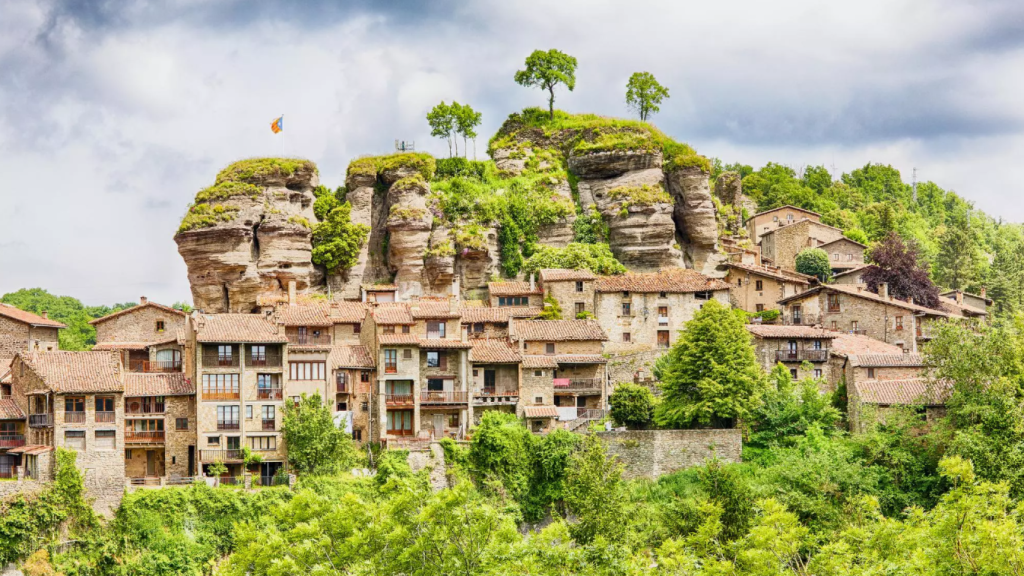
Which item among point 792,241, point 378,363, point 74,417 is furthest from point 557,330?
point 792,241

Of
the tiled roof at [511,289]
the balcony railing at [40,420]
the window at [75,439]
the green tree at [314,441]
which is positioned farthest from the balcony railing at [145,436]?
the tiled roof at [511,289]

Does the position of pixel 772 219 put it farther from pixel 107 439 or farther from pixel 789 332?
pixel 107 439

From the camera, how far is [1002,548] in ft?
110

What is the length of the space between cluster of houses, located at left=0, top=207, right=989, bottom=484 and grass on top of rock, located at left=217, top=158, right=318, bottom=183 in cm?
966

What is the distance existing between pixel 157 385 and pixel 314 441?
28.8 ft

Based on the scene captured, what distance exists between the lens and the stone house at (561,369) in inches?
2586

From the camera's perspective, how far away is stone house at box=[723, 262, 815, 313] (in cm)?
8112

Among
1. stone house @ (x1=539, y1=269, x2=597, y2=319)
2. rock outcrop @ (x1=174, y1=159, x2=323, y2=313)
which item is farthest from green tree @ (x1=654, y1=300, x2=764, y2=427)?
rock outcrop @ (x1=174, y1=159, x2=323, y2=313)

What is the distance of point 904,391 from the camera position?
60.3 m

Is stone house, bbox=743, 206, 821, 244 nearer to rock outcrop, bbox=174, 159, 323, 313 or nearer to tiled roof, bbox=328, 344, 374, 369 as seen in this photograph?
rock outcrop, bbox=174, 159, 323, 313

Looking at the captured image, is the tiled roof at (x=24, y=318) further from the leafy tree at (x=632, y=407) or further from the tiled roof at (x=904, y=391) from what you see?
the tiled roof at (x=904, y=391)

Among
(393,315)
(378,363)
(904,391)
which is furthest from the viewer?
(393,315)

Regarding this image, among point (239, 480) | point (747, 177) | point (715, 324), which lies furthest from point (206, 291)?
point (747, 177)

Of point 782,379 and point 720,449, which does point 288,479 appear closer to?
point 720,449
